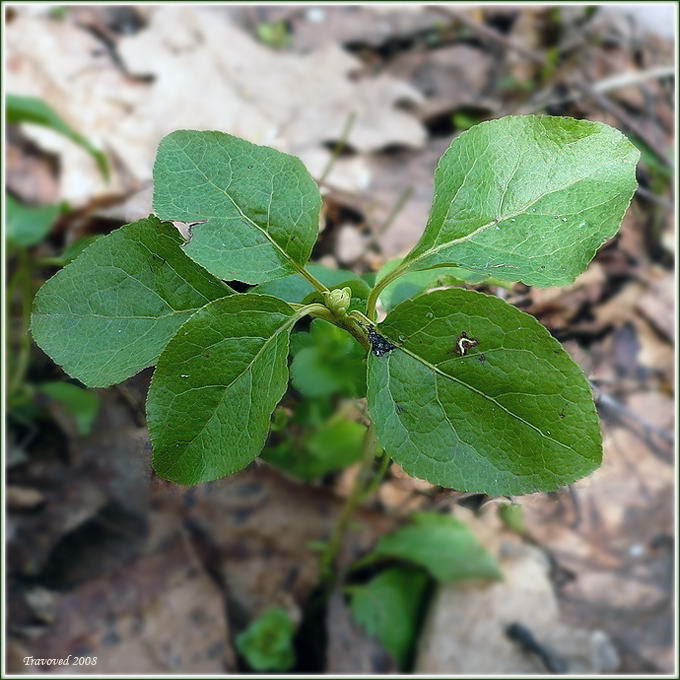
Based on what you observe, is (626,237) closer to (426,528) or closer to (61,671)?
(426,528)

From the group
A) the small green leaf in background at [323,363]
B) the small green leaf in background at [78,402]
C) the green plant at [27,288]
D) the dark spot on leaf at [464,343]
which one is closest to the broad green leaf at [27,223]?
the green plant at [27,288]

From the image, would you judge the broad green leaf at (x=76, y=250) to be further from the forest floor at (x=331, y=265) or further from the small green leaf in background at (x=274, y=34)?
the small green leaf in background at (x=274, y=34)

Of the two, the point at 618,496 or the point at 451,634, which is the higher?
the point at 618,496

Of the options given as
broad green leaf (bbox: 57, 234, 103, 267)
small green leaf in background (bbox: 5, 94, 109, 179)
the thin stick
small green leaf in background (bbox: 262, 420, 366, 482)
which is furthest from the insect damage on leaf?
small green leaf in background (bbox: 5, 94, 109, 179)

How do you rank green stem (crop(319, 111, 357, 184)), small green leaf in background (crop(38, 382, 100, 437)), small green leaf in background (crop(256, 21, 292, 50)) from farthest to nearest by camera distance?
1. small green leaf in background (crop(256, 21, 292, 50))
2. green stem (crop(319, 111, 357, 184))
3. small green leaf in background (crop(38, 382, 100, 437))

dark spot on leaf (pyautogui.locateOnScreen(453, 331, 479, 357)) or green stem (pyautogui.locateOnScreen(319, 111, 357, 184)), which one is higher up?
dark spot on leaf (pyautogui.locateOnScreen(453, 331, 479, 357))

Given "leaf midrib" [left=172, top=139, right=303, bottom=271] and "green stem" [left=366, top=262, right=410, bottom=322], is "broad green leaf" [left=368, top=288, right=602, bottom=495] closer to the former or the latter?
"green stem" [left=366, top=262, right=410, bottom=322]

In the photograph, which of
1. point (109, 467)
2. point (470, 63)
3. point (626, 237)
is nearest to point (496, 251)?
point (109, 467)
